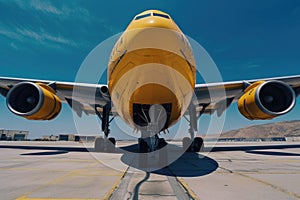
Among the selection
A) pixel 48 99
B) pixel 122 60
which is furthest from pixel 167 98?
pixel 48 99

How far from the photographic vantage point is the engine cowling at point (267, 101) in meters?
7.04

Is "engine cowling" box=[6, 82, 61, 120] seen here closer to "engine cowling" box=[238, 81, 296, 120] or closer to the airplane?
the airplane

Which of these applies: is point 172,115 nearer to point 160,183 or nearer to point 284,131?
point 160,183

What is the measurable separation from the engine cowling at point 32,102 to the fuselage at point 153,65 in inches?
153

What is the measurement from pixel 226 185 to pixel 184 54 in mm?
3327

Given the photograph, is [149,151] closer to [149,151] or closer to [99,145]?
[149,151]

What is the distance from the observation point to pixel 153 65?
188 inches

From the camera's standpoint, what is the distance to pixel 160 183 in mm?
3971

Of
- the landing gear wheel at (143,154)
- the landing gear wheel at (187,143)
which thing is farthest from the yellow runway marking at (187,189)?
the landing gear wheel at (187,143)

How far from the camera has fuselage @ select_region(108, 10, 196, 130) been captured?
15.1ft

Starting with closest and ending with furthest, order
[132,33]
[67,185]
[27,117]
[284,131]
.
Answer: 1. [67,185]
2. [132,33]
3. [27,117]
4. [284,131]

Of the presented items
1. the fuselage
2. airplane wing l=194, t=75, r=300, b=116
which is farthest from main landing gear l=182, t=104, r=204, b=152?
the fuselage

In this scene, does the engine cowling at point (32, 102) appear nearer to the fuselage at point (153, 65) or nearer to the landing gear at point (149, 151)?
the fuselage at point (153, 65)

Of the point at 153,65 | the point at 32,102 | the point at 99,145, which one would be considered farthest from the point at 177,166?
the point at 99,145
